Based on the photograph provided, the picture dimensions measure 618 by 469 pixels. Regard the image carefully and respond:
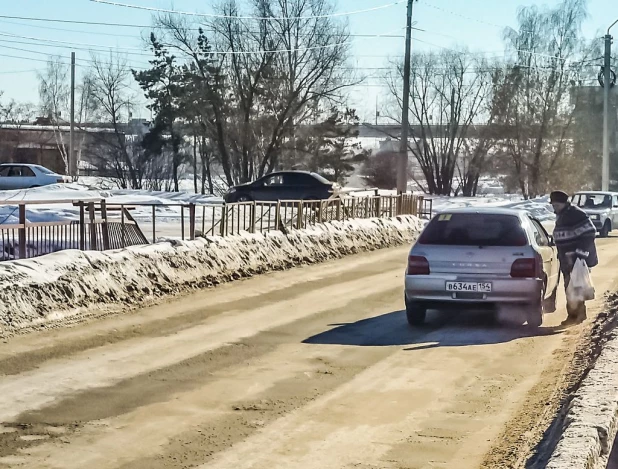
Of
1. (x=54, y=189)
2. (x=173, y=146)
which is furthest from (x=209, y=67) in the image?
(x=54, y=189)

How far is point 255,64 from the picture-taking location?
54.7 m

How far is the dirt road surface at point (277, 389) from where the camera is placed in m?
6.31

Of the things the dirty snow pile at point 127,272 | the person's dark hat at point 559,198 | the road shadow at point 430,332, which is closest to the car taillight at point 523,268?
the road shadow at point 430,332

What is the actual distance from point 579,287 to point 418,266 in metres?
2.23

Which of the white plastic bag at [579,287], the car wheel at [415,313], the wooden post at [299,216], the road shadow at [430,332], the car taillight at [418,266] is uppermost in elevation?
the wooden post at [299,216]

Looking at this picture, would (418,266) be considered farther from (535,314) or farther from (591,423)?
(591,423)

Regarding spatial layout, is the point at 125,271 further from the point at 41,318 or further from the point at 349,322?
the point at 349,322

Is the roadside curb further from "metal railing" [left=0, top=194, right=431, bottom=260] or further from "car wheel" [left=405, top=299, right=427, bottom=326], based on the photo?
"metal railing" [left=0, top=194, right=431, bottom=260]

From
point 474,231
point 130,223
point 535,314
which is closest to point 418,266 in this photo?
point 474,231

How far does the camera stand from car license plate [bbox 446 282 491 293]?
11609 mm

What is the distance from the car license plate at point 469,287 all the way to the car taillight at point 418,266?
351mm

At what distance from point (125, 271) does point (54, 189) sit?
87.4ft

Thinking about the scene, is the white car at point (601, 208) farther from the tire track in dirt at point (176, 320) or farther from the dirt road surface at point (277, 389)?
Result: the dirt road surface at point (277, 389)

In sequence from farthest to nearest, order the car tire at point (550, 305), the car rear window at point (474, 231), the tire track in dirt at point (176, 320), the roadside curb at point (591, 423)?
the car tire at point (550, 305) < the car rear window at point (474, 231) < the tire track in dirt at point (176, 320) < the roadside curb at point (591, 423)
